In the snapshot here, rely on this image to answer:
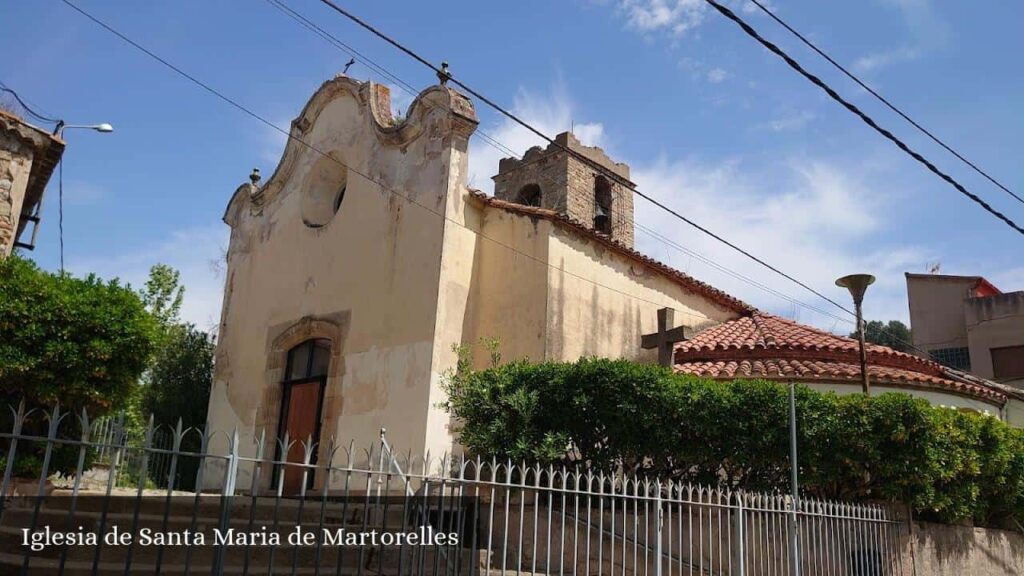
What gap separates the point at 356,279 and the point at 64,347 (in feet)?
16.1

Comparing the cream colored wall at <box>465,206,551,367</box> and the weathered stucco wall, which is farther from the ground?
the cream colored wall at <box>465,206,551,367</box>

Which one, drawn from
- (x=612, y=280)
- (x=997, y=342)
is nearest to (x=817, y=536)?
(x=612, y=280)

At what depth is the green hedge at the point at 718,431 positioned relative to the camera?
831 cm

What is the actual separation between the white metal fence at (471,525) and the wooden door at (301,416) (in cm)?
391

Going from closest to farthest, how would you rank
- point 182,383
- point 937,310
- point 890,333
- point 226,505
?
point 226,505 < point 182,383 < point 937,310 < point 890,333

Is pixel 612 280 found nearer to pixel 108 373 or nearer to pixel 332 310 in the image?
pixel 332 310

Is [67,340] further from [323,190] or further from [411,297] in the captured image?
[323,190]

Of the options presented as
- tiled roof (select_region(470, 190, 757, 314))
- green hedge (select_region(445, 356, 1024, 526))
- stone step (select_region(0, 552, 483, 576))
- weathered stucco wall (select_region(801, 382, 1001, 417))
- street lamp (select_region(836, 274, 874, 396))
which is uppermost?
tiled roof (select_region(470, 190, 757, 314))

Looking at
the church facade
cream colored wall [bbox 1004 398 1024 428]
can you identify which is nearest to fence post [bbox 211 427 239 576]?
the church facade

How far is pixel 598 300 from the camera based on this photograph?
488 inches

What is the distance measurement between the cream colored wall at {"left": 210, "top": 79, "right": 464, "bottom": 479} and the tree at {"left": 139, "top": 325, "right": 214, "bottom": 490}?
2.64 m

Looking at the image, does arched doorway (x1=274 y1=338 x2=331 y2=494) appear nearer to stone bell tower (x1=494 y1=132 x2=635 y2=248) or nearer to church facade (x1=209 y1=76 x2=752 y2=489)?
church facade (x1=209 y1=76 x2=752 y2=489)

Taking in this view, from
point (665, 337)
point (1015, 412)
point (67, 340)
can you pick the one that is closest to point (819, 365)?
point (665, 337)

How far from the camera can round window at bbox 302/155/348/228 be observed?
1442 centimetres
